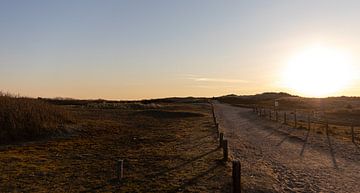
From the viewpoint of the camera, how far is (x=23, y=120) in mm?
32406

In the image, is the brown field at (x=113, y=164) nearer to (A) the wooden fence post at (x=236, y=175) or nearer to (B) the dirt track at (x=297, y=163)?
(B) the dirt track at (x=297, y=163)

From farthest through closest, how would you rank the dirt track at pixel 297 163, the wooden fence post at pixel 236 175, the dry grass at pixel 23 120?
1. the dry grass at pixel 23 120
2. the dirt track at pixel 297 163
3. the wooden fence post at pixel 236 175

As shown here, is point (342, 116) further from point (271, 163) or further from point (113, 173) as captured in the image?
point (113, 173)

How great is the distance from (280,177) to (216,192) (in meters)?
4.25

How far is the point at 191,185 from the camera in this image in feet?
51.5

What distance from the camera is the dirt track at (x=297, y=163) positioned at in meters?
15.8

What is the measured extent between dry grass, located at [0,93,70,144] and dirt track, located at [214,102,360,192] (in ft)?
52.6

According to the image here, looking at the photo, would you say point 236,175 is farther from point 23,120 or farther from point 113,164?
point 23,120

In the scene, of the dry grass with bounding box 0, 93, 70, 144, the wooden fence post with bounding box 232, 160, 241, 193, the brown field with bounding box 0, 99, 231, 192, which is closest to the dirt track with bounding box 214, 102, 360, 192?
the brown field with bounding box 0, 99, 231, 192

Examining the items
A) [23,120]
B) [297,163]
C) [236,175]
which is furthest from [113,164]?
[23,120]

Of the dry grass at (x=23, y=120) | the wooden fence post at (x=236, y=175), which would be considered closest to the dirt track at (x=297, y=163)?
the wooden fence post at (x=236, y=175)

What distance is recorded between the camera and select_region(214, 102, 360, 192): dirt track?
15820 millimetres

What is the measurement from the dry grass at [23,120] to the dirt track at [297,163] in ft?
52.6

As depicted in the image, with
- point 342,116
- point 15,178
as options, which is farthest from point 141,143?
point 342,116
